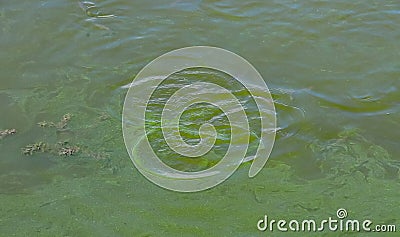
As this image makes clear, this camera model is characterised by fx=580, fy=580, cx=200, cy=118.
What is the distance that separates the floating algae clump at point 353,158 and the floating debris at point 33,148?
5.14 ft

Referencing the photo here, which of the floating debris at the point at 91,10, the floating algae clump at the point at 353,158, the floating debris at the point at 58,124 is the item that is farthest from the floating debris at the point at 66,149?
the floating debris at the point at 91,10

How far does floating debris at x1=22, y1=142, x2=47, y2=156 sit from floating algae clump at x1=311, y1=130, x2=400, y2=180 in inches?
61.7

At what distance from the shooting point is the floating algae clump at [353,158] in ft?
10.5

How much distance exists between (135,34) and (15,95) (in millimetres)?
1038

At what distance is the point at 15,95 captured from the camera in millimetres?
3789

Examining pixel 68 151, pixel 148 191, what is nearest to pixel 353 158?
pixel 148 191

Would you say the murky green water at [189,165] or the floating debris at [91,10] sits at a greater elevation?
the floating debris at [91,10]

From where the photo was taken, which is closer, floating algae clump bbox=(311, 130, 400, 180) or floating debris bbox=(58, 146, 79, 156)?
floating algae clump bbox=(311, 130, 400, 180)

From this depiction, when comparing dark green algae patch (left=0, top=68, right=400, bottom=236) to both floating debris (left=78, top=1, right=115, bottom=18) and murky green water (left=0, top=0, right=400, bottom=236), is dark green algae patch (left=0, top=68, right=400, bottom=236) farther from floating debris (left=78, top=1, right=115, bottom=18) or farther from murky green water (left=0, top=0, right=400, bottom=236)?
floating debris (left=78, top=1, right=115, bottom=18)

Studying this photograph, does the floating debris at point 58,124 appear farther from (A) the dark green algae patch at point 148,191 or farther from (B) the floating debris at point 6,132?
(B) the floating debris at point 6,132

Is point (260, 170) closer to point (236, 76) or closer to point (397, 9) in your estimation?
point (236, 76)

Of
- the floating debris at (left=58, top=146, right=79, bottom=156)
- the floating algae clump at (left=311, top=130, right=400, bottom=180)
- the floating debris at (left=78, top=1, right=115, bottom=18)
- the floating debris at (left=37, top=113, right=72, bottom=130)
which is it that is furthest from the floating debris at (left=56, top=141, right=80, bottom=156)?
the floating debris at (left=78, top=1, right=115, bottom=18)

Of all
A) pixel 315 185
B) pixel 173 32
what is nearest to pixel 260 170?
pixel 315 185

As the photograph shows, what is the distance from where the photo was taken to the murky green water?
297 cm
